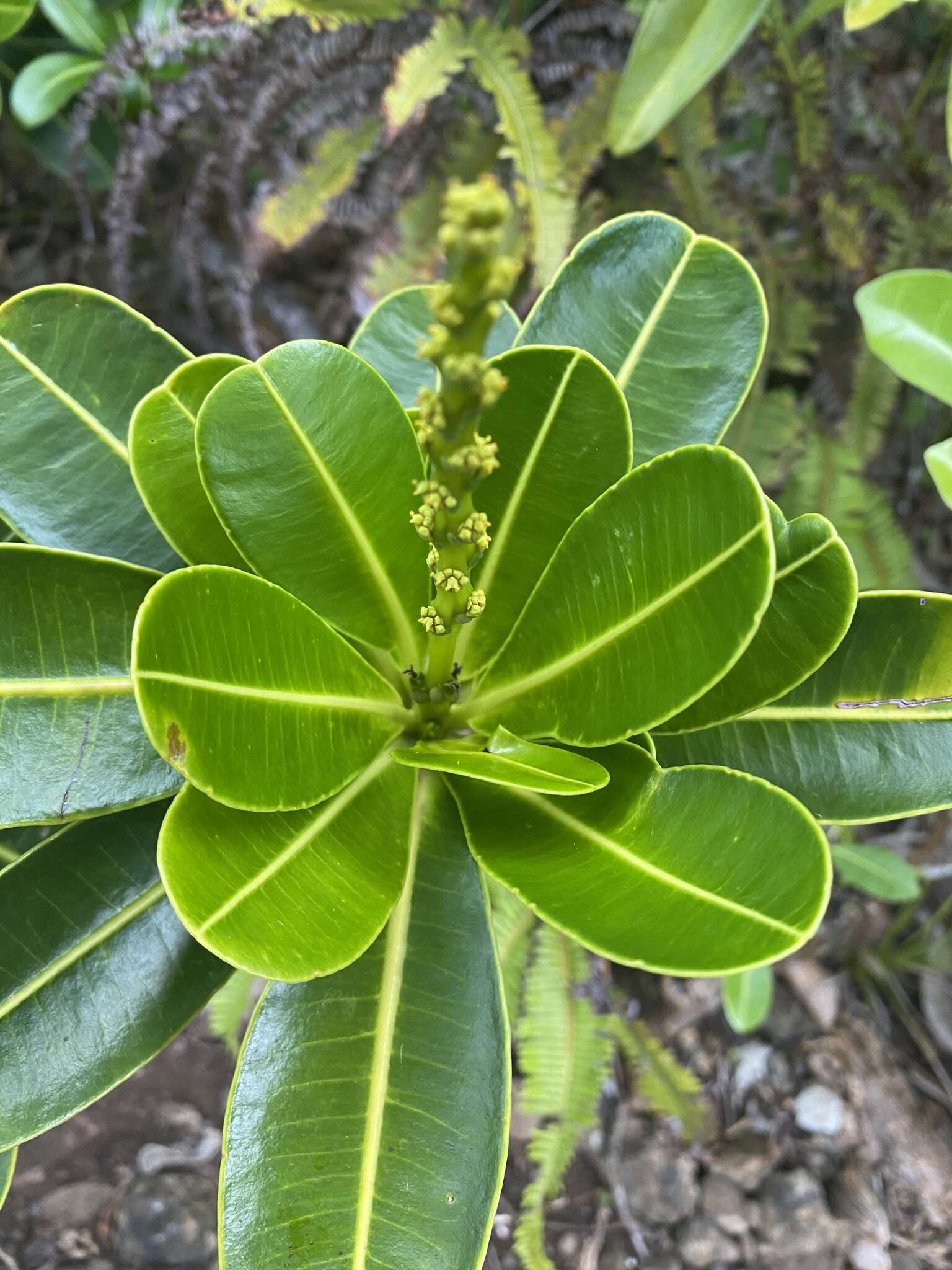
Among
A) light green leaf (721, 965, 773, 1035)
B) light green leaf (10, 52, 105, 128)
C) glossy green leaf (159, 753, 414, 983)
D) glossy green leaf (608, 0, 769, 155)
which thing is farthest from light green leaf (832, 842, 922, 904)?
light green leaf (10, 52, 105, 128)

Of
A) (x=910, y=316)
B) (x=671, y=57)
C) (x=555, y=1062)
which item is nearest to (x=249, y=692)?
(x=910, y=316)

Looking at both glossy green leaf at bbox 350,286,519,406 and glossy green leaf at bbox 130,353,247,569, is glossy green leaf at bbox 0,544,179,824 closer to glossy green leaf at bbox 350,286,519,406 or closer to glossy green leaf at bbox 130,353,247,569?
glossy green leaf at bbox 130,353,247,569

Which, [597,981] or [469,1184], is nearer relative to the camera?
[469,1184]

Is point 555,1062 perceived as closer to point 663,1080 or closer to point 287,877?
point 663,1080

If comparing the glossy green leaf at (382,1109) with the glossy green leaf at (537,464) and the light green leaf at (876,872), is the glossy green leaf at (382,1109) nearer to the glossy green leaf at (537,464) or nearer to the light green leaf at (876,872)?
the glossy green leaf at (537,464)

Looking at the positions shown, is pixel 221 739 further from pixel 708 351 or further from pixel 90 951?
pixel 708 351

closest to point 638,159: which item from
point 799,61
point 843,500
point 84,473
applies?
point 799,61

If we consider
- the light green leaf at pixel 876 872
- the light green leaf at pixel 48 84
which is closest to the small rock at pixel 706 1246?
the light green leaf at pixel 876 872
